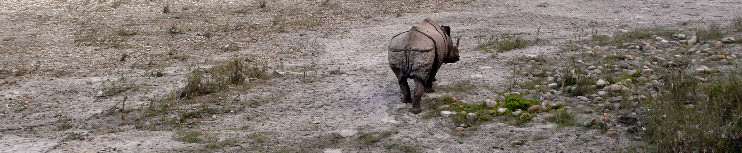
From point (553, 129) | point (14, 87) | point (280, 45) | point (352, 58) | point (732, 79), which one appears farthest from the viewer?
point (280, 45)

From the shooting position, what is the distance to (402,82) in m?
8.62

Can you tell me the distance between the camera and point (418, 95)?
845 cm

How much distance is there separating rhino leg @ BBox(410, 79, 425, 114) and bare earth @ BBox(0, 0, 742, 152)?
0.11m

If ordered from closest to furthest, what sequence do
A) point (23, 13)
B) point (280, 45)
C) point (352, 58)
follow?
point (352, 58) < point (280, 45) < point (23, 13)

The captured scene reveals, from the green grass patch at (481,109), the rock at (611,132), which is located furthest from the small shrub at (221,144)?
the rock at (611,132)

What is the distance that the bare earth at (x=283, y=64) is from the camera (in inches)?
301

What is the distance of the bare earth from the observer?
765cm

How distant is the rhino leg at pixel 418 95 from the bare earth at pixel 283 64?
111 millimetres

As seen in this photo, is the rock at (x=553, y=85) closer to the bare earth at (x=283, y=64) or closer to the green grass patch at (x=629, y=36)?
the bare earth at (x=283, y=64)

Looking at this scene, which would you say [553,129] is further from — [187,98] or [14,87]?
[14,87]

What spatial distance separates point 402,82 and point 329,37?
5.75m

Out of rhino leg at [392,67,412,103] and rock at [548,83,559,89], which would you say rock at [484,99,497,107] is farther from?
rock at [548,83,559,89]

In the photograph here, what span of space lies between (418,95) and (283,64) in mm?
4047

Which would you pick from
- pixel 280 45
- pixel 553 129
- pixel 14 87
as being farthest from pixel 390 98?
pixel 14 87
